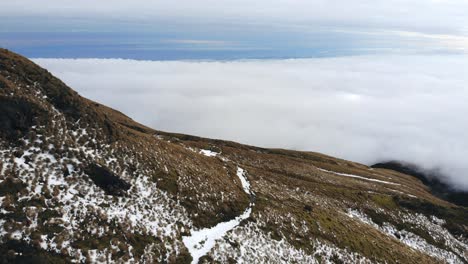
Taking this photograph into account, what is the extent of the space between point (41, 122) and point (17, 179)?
752 centimetres

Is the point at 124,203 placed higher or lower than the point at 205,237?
higher

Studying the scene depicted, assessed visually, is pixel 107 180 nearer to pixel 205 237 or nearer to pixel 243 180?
pixel 205 237

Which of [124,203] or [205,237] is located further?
[205,237]

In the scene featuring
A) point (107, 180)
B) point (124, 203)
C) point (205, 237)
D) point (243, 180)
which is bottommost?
point (205, 237)

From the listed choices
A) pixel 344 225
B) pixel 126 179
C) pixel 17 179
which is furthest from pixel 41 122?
pixel 344 225

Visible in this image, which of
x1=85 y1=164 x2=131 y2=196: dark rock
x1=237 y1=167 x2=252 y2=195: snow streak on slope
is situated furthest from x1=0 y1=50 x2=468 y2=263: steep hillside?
x1=237 y1=167 x2=252 y2=195: snow streak on slope

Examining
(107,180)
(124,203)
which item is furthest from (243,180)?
(107,180)

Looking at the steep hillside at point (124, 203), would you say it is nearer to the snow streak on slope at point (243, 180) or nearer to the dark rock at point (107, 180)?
the dark rock at point (107, 180)

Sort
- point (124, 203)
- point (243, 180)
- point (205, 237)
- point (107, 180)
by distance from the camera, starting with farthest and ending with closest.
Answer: point (243, 180), point (205, 237), point (107, 180), point (124, 203)

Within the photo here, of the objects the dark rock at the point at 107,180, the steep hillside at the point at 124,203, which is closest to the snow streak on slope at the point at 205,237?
the steep hillside at the point at 124,203

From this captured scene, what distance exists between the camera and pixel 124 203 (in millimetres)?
31203

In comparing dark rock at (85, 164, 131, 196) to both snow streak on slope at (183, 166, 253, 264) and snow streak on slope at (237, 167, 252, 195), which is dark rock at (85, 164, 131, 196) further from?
snow streak on slope at (237, 167, 252, 195)

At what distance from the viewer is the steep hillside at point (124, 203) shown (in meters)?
25.8

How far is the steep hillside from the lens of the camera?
2580 centimetres
